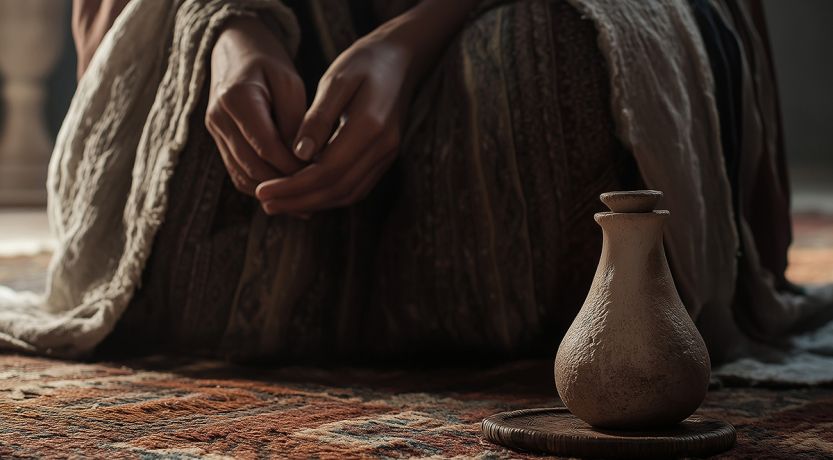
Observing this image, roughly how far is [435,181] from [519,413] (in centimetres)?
43

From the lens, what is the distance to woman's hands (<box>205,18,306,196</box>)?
1093 millimetres

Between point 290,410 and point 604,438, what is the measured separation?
0.97ft

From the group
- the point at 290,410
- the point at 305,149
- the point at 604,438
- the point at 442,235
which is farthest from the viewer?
the point at 442,235

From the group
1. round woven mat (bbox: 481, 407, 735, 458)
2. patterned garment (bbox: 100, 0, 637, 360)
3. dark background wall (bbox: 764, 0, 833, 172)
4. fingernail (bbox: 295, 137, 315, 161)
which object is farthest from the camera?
dark background wall (bbox: 764, 0, 833, 172)

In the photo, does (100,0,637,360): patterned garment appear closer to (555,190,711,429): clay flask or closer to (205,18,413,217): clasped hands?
(205,18,413,217): clasped hands

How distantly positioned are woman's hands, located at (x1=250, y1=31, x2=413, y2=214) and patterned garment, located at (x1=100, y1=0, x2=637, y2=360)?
0.35 feet

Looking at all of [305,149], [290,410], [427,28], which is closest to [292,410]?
[290,410]

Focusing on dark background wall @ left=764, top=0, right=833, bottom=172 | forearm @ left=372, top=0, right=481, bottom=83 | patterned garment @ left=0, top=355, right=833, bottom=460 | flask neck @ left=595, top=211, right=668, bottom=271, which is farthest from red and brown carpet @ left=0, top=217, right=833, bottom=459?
dark background wall @ left=764, top=0, right=833, bottom=172

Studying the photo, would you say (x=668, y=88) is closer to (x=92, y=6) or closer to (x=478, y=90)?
(x=478, y=90)

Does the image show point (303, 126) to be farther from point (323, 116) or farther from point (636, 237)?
point (636, 237)

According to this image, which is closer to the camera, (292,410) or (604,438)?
(604,438)

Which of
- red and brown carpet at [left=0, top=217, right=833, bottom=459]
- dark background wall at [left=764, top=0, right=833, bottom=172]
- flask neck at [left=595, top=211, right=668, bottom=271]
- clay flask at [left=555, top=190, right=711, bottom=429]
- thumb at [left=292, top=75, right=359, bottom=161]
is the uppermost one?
dark background wall at [left=764, top=0, right=833, bottom=172]

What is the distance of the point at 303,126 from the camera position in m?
1.09

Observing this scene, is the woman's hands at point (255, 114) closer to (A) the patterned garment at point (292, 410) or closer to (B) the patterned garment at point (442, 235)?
(B) the patterned garment at point (442, 235)
